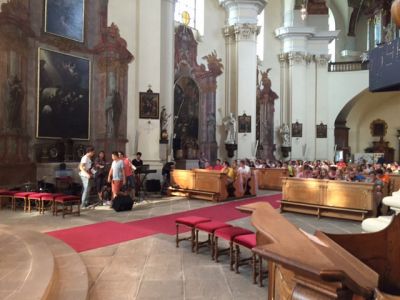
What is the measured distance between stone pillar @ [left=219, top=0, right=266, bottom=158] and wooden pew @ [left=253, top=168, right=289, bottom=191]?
4.34 metres

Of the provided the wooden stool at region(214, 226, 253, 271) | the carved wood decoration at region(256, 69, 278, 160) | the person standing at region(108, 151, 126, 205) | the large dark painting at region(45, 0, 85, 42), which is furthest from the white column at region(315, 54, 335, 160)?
the wooden stool at region(214, 226, 253, 271)

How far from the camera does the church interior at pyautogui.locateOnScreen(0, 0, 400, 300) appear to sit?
3.45 metres

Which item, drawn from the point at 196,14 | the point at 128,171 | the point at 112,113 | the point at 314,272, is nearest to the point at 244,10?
the point at 196,14

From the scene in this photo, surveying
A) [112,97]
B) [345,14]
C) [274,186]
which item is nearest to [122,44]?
[112,97]

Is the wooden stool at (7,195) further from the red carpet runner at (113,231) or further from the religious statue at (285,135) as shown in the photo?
the religious statue at (285,135)

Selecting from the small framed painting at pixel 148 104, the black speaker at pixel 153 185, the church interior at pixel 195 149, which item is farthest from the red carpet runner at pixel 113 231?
the small framed painting at pixel 148 104

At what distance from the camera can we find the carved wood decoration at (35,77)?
429 inches

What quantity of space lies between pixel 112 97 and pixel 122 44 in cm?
214

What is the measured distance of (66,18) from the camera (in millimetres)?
13055

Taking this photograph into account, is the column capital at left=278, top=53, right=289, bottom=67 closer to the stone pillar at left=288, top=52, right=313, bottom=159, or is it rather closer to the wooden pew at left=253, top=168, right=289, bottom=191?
the stone pillar at left=288, top=52, right=313, bottom=159

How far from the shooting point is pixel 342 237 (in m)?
2.53

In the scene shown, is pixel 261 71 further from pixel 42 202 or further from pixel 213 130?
pixel 42 202

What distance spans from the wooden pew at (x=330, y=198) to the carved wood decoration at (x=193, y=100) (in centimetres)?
855

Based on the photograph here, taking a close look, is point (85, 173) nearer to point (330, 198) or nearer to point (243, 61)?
point (330, 198)
